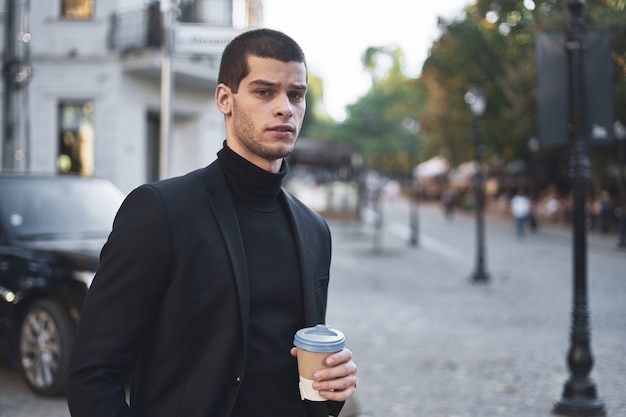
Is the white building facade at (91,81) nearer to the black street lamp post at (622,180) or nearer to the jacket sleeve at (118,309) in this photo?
the black street lamp post at (622,180)

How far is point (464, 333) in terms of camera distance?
8.76m

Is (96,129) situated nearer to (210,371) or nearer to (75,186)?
(75,186)

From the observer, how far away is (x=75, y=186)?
6875 mm

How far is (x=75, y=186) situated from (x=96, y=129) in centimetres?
1137

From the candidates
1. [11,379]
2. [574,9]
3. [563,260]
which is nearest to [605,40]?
[574,9]

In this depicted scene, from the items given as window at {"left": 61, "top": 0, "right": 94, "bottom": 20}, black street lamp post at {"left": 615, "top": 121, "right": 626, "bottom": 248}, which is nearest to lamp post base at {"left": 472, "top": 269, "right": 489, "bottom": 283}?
black street lamp post at {"left": 615, "top": 121, "right": 626, "bottom": 248}

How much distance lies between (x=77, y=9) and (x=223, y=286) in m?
18.0

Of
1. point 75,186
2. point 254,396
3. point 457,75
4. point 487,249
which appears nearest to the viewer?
point 254,396

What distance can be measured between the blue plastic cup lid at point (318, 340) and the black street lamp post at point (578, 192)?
14.5 feet

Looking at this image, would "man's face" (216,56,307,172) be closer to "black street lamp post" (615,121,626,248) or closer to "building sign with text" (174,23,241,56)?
"building sign with text" (174,23,241,56)

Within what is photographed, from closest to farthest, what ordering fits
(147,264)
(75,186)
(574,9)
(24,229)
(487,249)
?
(147,264), (574,9), (24,229), (75,186), (487,249)

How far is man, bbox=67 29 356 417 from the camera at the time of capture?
176cm

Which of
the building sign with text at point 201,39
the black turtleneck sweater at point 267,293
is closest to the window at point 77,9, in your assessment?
the building sign with text at point 201,39

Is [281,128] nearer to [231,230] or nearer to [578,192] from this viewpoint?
[231,230]
